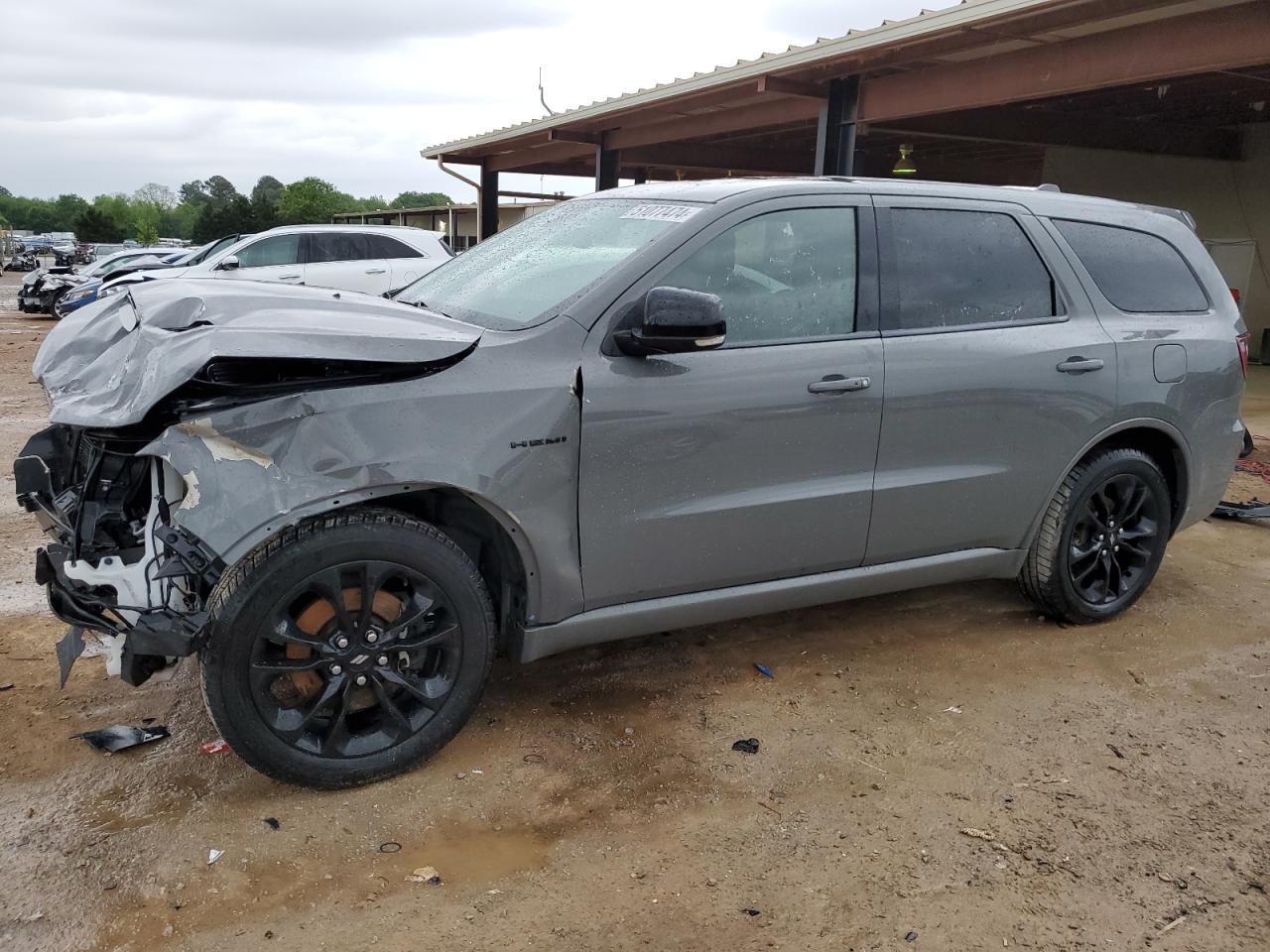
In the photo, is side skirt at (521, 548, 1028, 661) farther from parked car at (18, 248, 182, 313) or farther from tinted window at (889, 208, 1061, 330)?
parked car at (18, 248, 182, 313)

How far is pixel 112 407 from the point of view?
288cm

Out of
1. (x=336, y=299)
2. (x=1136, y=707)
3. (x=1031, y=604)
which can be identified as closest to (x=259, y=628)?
(x=336, y=299)

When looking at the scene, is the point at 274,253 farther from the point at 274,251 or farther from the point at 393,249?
the point at 393,249

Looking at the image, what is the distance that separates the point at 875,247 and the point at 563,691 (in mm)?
2072

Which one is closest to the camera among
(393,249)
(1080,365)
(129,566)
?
(129,566)

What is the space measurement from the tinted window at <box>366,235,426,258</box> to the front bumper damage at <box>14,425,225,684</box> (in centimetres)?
997

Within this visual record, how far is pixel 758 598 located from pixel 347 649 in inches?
58.6

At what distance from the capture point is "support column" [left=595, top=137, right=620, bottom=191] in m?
17.0

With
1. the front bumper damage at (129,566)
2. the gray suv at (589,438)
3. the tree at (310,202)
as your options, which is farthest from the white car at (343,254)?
the tree at (310,202)

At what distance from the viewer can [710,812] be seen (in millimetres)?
3090

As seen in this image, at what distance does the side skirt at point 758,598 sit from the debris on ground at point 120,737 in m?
1.31

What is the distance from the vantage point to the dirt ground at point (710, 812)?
103 inches

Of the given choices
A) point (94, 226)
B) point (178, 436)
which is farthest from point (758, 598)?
point (94, 226)

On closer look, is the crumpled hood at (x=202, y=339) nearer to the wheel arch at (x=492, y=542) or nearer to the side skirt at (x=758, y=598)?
the wheel arch at (x=492, y=542)
